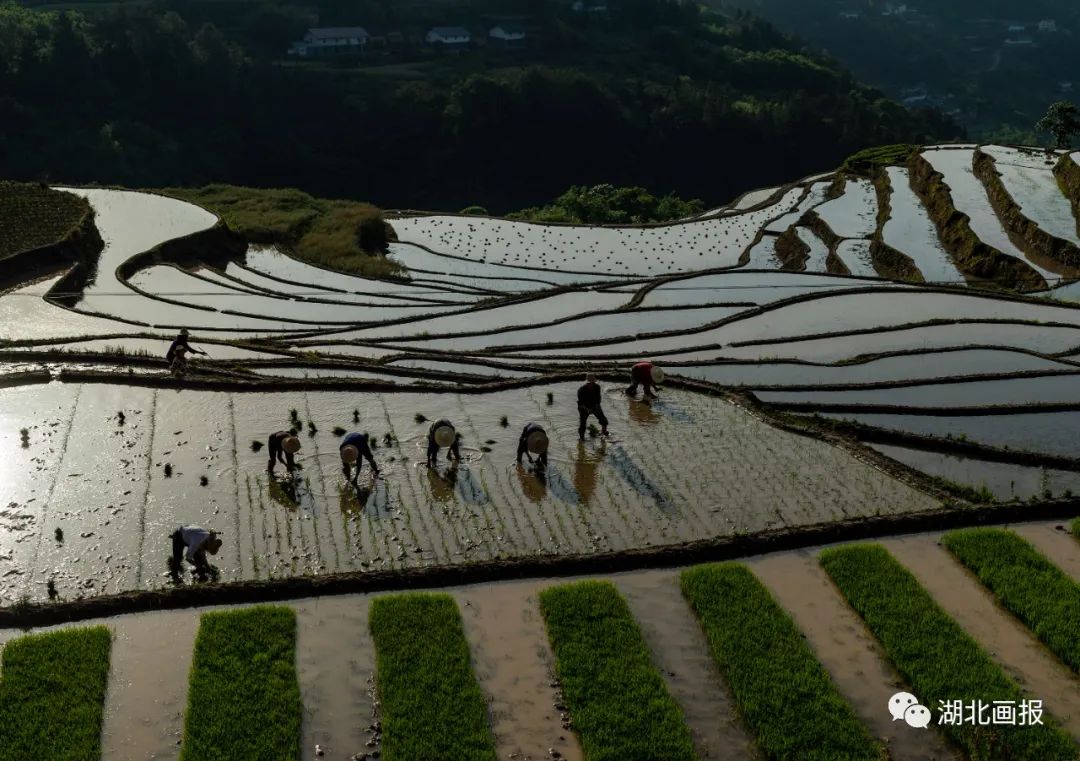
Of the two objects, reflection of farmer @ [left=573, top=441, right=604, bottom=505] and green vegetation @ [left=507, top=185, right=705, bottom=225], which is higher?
reflection of farmer @ [left=573, top=441, right=604, bottom=505]

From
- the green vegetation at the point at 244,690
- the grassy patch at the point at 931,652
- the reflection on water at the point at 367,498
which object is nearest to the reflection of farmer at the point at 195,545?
the green vegetation at the point at 244,690

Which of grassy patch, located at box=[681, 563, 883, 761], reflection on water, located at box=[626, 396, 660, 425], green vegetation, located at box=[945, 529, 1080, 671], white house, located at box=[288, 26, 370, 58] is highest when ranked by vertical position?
white house, located at box=[288, 26, 370, 58]

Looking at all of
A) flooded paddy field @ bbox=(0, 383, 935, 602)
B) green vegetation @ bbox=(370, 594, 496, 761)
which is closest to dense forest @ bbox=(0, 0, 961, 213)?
flooded paddy field @ bbox=(0, 383, 935, 602)

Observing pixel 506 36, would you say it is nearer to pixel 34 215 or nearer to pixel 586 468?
pixel 34 215

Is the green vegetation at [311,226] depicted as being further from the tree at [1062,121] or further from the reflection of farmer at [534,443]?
the tree at [1062,121]

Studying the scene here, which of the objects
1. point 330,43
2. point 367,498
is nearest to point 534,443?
point 367,498

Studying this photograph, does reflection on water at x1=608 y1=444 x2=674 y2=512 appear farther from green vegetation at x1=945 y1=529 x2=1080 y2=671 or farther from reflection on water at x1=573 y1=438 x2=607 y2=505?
green vegetation at x1=945 y1=529 x2=1080 y2=671

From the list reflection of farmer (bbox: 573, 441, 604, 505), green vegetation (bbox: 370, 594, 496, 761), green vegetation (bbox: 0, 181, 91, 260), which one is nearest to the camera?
green vegetation (bbox: 370, 594, 496, 761)
